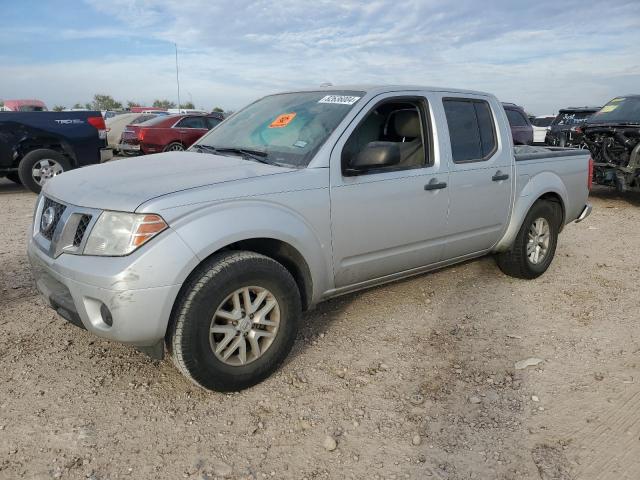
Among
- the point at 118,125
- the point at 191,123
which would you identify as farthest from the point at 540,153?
the point at 118,125

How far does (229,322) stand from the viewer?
→ 2.92 m

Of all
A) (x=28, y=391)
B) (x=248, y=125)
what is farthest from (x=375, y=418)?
(x=248, y=125)

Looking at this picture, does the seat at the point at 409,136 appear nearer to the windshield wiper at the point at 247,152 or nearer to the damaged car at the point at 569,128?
the windshield wiper at the point at 247,152

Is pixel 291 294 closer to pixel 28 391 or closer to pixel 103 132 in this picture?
pixel 28 391

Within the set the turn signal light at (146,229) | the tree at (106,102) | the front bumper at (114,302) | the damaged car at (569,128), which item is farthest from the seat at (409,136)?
the tree at (106,102)

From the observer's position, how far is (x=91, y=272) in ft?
8.46

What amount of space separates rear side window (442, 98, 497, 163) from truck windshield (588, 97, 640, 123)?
6.05m

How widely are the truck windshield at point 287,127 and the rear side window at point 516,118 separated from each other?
9.71m

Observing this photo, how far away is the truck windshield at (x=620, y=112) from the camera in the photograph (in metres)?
9.14

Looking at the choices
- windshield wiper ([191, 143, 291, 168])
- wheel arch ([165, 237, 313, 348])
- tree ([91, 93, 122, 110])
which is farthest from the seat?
tree ([91, 93, 122, 110])

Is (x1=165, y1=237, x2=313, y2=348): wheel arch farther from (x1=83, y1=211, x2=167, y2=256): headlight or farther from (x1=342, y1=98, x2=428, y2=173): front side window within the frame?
(x1=342, y1=98, x2=428, y2=173): front side window

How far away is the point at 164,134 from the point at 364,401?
1165 cm

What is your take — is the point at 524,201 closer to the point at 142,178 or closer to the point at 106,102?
the point at 142,178

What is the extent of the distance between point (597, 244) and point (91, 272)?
6.02 m
